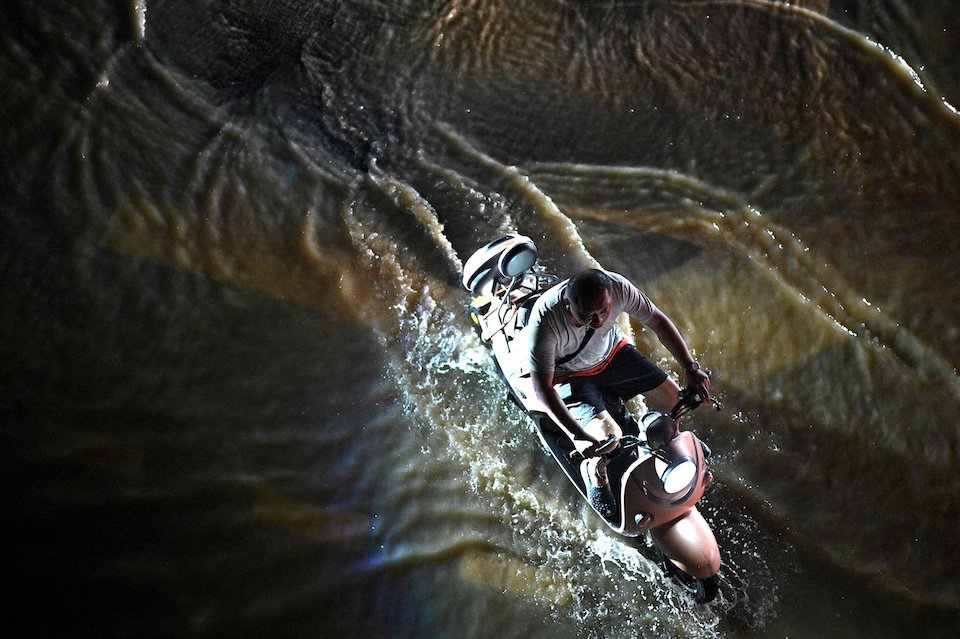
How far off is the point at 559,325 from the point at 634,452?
28.2 inches

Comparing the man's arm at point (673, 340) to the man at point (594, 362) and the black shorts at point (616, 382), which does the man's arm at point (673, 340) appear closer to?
the man at point (594, 362)

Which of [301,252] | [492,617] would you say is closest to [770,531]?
[492,617]

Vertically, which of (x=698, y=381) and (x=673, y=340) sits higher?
(x=673, y=340)

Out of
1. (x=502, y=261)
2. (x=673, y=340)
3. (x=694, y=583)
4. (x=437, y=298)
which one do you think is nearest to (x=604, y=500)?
(x=694, y=583)

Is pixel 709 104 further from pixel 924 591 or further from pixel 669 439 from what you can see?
pixel 924 591

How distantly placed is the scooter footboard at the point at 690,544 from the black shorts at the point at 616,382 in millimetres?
604

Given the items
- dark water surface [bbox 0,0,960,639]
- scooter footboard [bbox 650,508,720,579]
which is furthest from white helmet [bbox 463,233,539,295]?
scooter footboard [bbox 650,508,720,579]

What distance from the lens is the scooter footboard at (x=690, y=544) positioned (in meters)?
3.27

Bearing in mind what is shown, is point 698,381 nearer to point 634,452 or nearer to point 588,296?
point 634,452

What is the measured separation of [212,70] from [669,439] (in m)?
4.42

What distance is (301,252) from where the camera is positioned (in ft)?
16.0

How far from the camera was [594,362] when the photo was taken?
138 inches

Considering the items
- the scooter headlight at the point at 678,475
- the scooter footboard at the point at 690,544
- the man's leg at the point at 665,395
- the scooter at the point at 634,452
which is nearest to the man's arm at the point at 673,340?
the scooter at the point at 634,452

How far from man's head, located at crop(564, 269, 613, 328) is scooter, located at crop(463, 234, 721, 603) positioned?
0.62 meters
